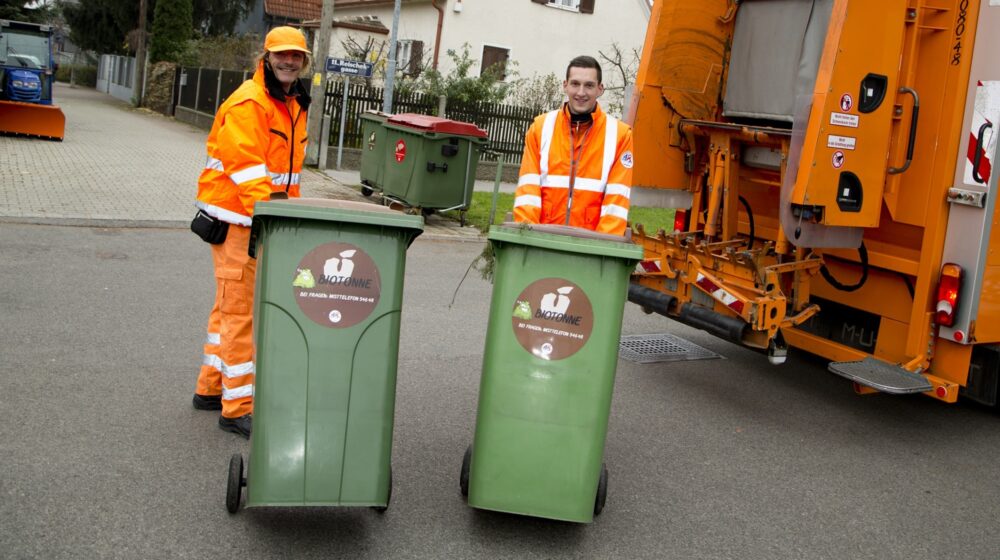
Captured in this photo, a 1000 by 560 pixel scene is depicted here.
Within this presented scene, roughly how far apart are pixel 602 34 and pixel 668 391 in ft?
74.0

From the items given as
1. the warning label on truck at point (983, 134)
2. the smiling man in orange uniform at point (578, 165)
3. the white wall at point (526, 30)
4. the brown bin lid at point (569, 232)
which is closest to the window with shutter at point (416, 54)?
the white wall at point (526, 30)

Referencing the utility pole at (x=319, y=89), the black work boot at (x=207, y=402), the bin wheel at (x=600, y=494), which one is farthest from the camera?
the utility pole at (x=319, y=89)

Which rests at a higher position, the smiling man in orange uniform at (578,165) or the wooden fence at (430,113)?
the wooden fence at (430,113)

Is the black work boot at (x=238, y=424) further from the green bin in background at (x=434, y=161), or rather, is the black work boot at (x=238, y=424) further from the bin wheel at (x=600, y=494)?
the green bin in background at (x=434, y=161)

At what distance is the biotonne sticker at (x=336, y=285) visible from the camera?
3533 millimetres

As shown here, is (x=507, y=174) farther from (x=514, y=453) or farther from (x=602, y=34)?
(x=514, y=453)

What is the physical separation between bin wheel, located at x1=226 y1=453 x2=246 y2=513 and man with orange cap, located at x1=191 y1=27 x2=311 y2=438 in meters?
0.71

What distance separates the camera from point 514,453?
365 cm

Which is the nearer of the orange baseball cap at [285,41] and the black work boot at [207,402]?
the orange baseball cap at [285,41]

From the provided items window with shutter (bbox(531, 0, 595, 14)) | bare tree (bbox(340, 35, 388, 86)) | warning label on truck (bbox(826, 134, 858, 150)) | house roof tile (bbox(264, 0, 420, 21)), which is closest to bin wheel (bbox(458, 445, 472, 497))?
warning label on truck (bbox(826, 134, 858, 150))

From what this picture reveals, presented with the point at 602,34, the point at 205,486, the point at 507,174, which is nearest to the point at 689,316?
the point at 205,486

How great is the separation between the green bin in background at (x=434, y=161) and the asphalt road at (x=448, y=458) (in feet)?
13.2

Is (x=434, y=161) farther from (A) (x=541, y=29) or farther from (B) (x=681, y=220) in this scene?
(A) (x=541, y=29)

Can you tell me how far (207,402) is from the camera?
186 inches
